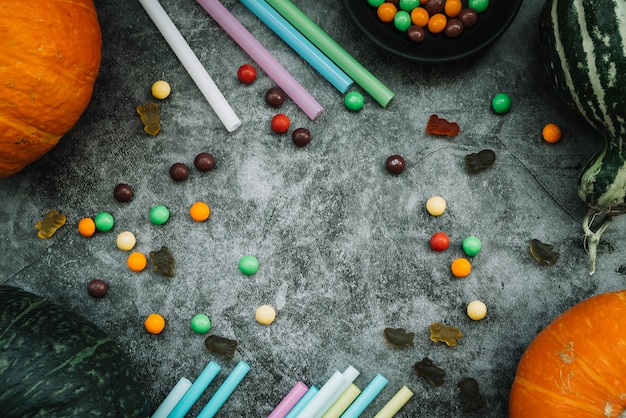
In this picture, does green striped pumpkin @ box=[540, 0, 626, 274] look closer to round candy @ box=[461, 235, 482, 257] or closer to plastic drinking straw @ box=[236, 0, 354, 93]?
round candy @ box=[461, 235, 482, 257]

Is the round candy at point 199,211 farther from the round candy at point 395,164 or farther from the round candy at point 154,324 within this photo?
→ the round candy at point 395,164

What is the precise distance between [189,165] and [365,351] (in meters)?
0.54

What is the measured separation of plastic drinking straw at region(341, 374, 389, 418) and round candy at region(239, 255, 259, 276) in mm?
330

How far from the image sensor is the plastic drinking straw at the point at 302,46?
4.36 ft

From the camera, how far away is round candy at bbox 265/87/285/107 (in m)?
1.33

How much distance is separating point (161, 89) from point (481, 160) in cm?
69

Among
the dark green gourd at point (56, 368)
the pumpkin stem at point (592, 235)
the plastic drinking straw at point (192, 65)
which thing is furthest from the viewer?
the plastic drinking straw at point (192, 65)

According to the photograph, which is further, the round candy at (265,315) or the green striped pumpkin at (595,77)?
the round candy at (265,315)

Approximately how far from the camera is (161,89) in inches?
53.0

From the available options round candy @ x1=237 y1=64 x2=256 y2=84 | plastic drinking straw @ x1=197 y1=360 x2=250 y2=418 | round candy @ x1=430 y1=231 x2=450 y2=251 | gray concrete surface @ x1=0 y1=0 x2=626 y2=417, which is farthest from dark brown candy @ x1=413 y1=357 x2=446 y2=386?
round candy @ x1=237 y1=64 x2=256 y2=84

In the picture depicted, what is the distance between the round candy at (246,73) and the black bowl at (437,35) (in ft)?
0.77

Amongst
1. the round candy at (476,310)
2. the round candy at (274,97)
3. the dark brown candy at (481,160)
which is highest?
the dark brown candy at (481,160)

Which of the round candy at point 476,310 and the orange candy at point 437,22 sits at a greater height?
the orange candy at point 437,22

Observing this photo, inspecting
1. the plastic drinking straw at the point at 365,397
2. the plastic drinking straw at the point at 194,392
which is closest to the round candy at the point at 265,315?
the plastic drinking straw at the point at 194,392
